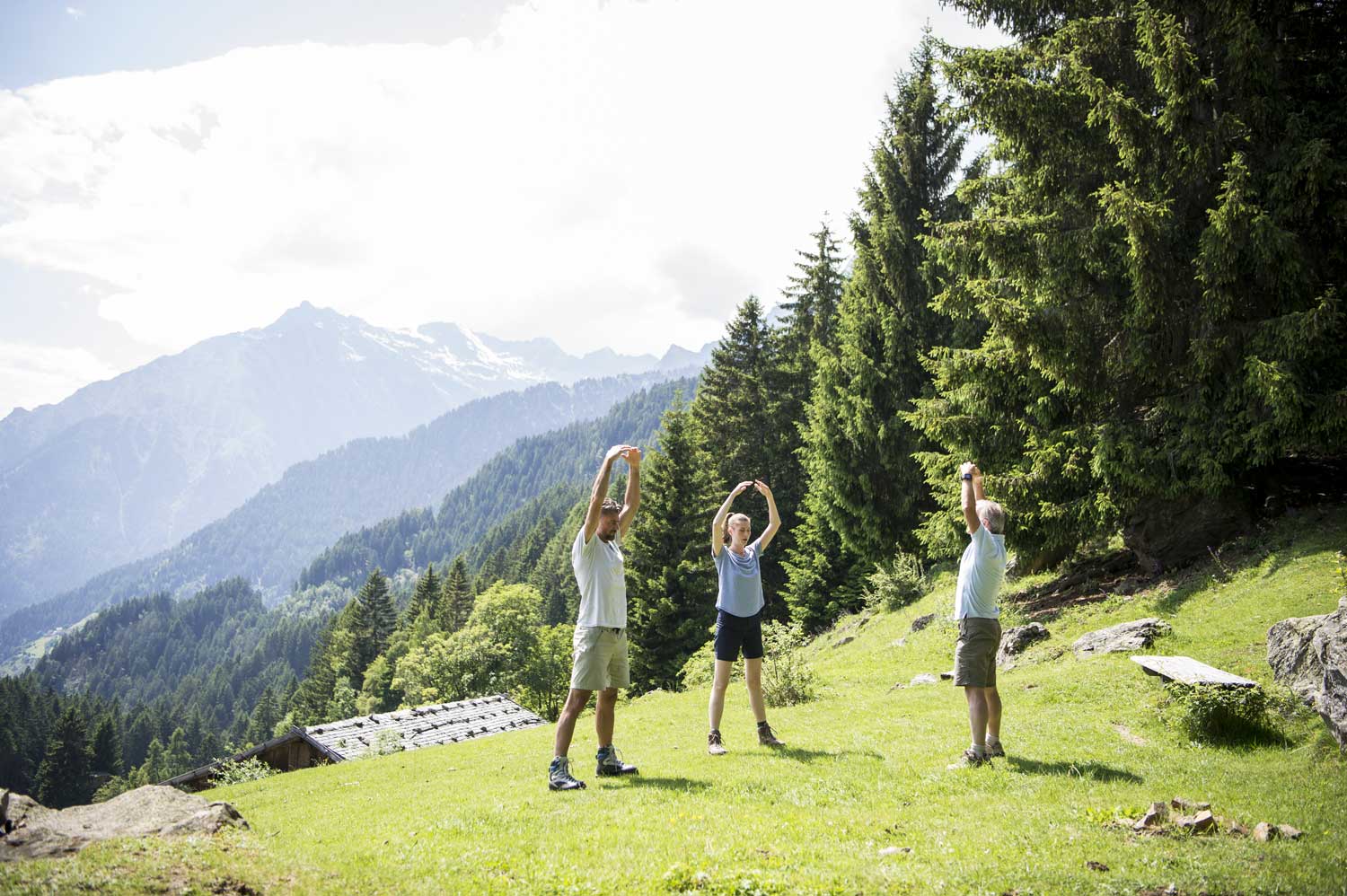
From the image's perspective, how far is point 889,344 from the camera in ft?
89.5

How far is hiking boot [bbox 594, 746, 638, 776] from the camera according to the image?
7898mm

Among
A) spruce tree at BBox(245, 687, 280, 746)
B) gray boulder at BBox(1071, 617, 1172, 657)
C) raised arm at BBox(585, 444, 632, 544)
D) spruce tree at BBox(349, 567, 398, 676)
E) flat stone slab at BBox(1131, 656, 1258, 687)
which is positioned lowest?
spruce tree at BBox(245, 687, 280, 746)

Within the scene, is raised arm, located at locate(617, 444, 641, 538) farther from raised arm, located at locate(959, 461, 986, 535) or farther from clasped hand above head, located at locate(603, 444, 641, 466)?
raised arm, located at locate(959, 461, 986, 535)

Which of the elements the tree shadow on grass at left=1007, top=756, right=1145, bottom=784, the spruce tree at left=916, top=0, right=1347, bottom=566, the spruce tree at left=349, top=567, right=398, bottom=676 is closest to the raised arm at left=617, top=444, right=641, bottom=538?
the tree shadow on grass at left=1007, top=756, right=1145, bottom=784

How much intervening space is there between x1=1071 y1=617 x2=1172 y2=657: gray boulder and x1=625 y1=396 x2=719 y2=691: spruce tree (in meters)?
22.0

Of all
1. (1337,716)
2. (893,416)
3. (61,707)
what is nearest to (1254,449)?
(1337,716)

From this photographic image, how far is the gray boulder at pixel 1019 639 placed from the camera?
13.8m

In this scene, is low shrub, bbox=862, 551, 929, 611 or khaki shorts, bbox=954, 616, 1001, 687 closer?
khaki shorts, bbox=954, 616, 1001, 687

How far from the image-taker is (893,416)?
89.2 feet

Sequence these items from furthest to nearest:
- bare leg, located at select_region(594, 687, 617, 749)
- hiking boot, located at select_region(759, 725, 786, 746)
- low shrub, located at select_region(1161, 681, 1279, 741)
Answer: hiking boot, located at select_region(759, 725, 786, 746)
low shrub, located at select_region(1161, 681, 1279, 741)
bare leg, located at select_region(594, 687, 617, 749)

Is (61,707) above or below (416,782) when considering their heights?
below

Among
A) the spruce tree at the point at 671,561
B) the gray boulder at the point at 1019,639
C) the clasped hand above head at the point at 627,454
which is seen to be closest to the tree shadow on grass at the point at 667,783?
the clasped hand above head at the point at 627,454

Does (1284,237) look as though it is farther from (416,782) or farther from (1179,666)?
(416,782)

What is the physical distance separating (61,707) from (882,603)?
153 meters
